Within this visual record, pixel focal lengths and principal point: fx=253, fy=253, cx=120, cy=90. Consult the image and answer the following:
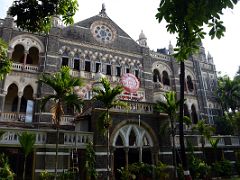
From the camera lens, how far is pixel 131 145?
1920 cm

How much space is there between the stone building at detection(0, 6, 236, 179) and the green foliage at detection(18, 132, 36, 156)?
984mm

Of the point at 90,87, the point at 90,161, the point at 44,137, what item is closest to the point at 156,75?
the point at 90,87

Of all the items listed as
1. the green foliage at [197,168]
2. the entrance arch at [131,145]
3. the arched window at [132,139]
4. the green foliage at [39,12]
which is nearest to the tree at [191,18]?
the green foliage at [39,12]

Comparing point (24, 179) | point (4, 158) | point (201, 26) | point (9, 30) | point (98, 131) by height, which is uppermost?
point (9, 30)

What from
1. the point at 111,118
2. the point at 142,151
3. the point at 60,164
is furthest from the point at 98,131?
the point at 142,151

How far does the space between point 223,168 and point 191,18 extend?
18.7 meters

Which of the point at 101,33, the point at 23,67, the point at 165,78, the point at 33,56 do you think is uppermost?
the point at 101,33

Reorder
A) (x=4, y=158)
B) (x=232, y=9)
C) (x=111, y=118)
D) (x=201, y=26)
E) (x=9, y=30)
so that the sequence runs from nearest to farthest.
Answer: (x=232, y=9) → (x=201, y=26) → (x=4, y=158) → (x=111, y=118) → (x=9, y=30)

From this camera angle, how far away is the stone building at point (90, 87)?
52.8 feet

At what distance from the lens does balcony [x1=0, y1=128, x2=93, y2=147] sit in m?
14.6

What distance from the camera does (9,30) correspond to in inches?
949

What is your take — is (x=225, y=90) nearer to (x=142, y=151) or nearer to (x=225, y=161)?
(x=225, y=161)

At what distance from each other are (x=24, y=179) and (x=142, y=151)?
8421 mm

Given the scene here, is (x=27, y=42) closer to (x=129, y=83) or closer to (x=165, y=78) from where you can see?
(x=129, y=83)
